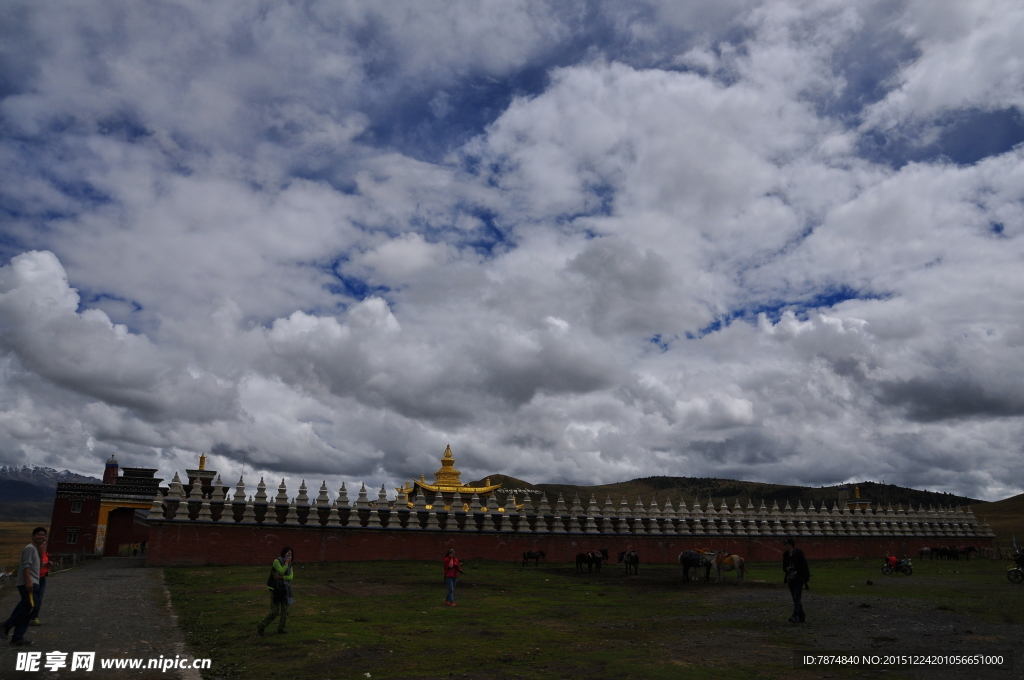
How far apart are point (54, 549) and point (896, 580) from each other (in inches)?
1853

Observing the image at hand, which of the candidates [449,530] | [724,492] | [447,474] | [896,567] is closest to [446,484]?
[447,474]

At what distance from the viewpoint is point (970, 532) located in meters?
49.7

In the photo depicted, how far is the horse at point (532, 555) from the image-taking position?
102 feet

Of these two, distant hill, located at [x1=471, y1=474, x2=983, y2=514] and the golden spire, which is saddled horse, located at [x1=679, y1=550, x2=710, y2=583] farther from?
distant hill, located at [x1=471, y1=474, x2=983, y2=514]

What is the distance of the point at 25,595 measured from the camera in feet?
36.4

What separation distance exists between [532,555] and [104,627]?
2102 cm

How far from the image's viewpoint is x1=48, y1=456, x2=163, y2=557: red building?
42.4 m

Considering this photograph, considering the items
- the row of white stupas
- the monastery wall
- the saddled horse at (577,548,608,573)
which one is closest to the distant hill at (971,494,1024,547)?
the row of white stupas

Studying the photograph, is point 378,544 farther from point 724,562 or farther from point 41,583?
point 41,583

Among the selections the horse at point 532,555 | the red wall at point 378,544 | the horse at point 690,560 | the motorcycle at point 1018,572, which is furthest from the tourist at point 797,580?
the red wall at point 378,544

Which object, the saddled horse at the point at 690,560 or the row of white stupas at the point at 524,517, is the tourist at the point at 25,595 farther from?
the saddled horse at the point at 690,560

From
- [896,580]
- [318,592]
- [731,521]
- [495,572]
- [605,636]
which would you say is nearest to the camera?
[605,636]

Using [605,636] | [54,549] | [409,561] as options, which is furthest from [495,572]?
[54,549]

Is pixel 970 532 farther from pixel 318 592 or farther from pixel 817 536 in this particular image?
pixel 318 592
